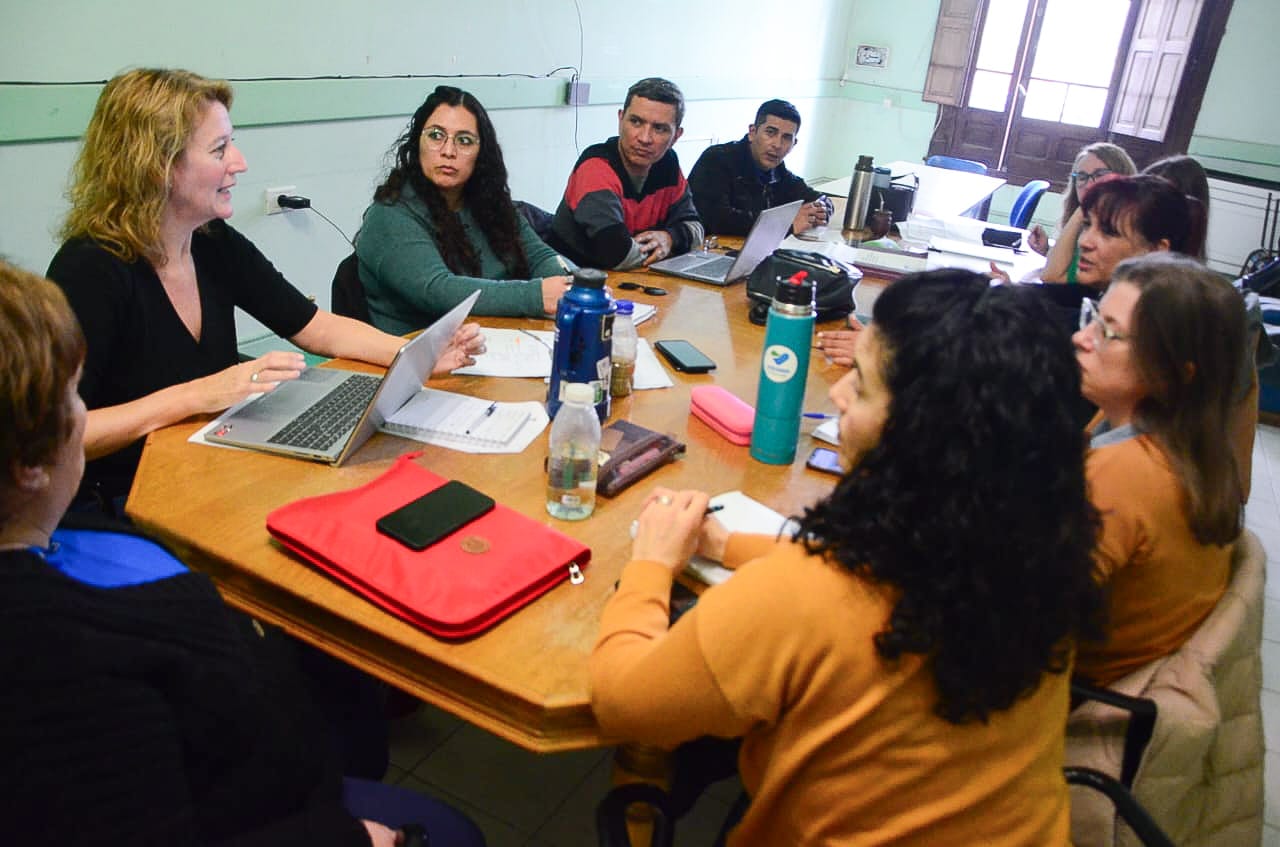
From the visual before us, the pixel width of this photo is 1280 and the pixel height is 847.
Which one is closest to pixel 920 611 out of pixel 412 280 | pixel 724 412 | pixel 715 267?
pixel 724 412

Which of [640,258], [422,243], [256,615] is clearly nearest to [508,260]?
[422,243]

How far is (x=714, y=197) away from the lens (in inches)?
142

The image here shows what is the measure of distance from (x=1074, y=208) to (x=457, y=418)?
2984 millimetres

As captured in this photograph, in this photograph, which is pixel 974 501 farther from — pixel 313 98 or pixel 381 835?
pixel 313 98

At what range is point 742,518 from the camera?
1.33 metres

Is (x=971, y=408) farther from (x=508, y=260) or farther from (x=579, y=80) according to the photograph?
(x=579, y=80)

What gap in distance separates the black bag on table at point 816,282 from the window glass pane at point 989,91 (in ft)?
19.8

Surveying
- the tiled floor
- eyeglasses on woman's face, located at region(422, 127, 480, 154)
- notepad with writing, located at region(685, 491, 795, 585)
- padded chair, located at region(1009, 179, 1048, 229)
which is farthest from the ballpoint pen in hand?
padded chair, located at region(1009, 179, 1048, 229)

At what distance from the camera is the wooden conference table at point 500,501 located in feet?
3.30

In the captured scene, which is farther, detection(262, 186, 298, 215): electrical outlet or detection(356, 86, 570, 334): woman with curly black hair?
detection(262, 186, 298, 215): electrical outlet

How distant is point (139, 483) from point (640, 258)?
1.79m

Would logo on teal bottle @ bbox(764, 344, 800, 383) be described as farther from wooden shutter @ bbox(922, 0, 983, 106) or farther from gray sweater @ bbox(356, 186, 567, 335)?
wooden shutter @ bbox(922, 0, 983, 106)

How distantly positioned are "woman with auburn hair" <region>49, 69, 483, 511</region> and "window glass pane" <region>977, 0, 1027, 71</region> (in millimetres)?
7183

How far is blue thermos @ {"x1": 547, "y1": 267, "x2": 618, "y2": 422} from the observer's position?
4.88 feet
